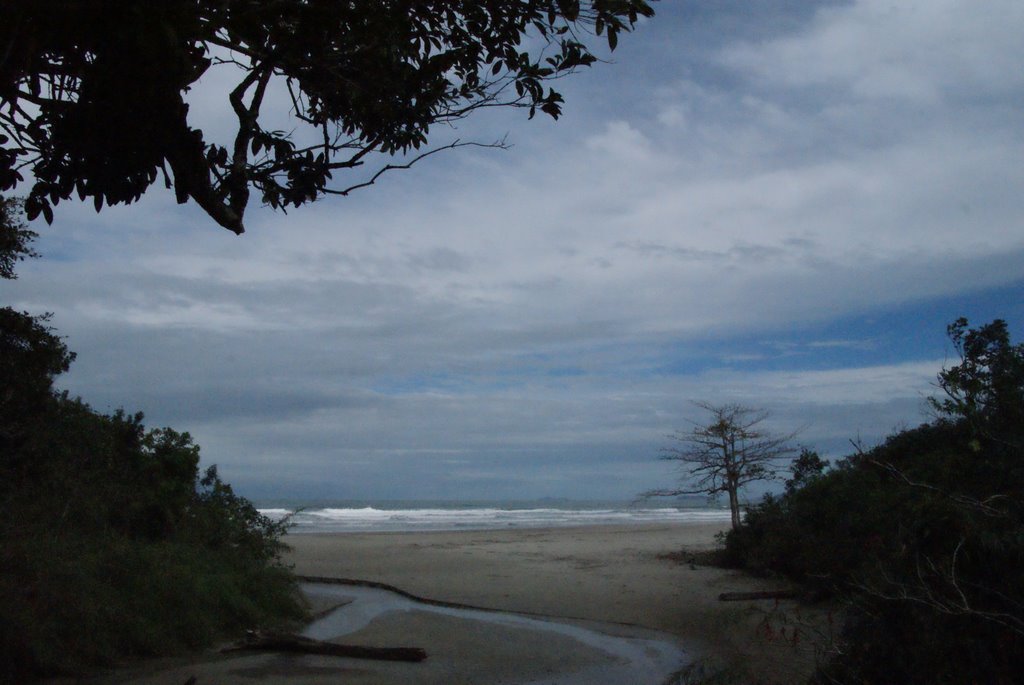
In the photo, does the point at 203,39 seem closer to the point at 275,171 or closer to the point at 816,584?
the point at 275,171

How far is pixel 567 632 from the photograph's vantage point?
13594mm

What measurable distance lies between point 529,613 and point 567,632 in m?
2.15

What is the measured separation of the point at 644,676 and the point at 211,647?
532 centimetres

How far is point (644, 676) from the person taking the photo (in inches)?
408

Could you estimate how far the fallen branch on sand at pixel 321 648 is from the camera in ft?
35.6

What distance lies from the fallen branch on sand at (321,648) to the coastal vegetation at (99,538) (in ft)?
1.92

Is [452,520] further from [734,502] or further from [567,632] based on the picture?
[567,632]

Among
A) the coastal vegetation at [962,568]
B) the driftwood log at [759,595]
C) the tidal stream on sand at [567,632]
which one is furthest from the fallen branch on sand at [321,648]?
A: the driftwood log at [759,595]

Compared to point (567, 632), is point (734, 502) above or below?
above

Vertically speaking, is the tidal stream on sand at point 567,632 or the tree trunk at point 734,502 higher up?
the tree trunk at point 734,502

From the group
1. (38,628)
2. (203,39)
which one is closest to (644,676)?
(38,628)

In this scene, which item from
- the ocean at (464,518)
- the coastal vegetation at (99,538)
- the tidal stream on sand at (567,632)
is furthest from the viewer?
the ocean at (464,518)

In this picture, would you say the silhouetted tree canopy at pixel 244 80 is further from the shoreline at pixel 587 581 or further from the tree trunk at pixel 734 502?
the tree trunk at pixel 734 502

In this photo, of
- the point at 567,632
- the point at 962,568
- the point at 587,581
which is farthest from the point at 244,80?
the point at 587,581
